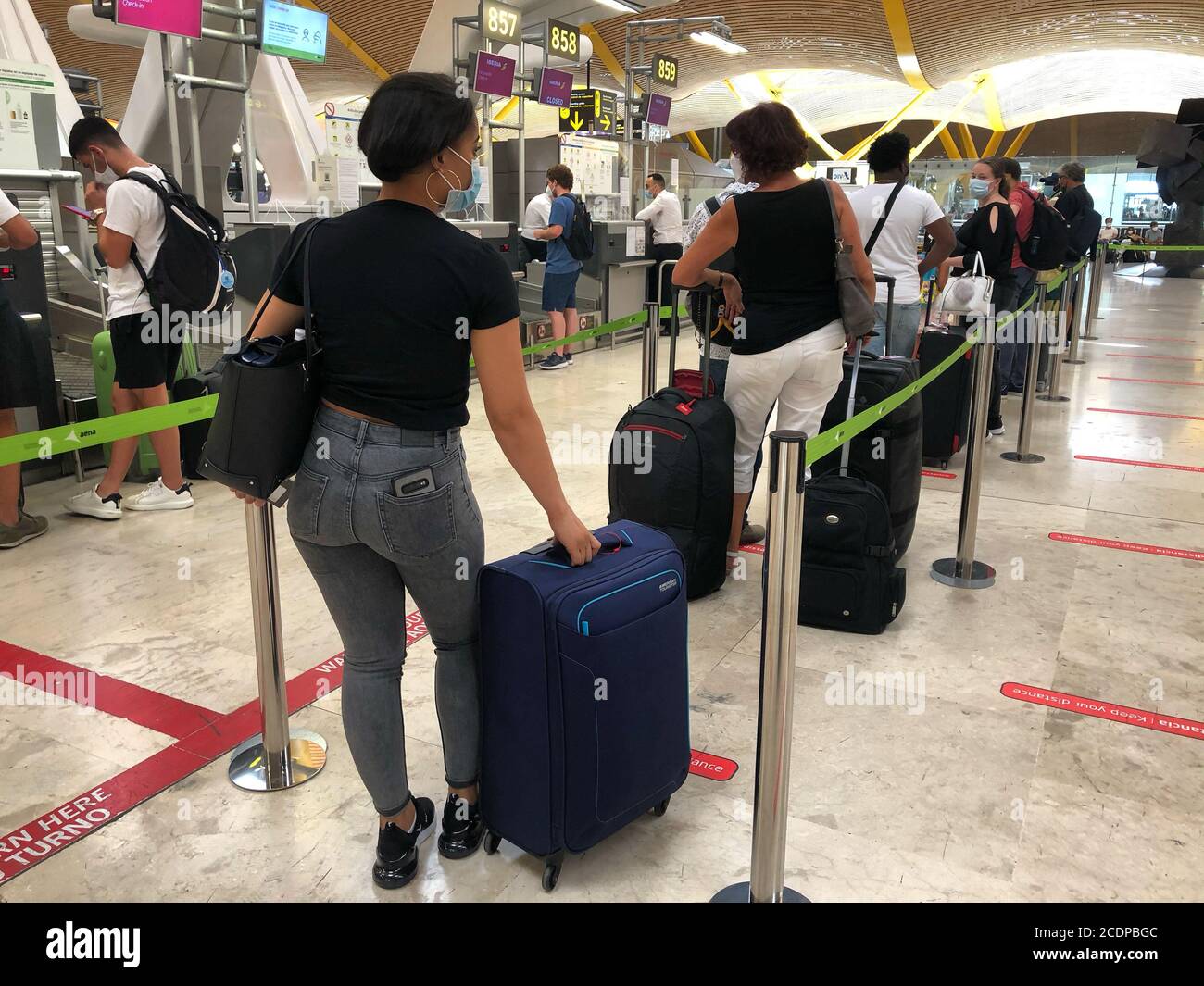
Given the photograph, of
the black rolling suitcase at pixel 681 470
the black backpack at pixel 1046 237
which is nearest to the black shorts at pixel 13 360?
the black rolling suitcase at pixel 681 470

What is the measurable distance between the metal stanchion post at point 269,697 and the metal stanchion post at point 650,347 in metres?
1.88

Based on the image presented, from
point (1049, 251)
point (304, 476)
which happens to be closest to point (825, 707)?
point (304, 476)

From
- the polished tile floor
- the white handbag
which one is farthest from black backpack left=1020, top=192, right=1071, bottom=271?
the polished tile floor

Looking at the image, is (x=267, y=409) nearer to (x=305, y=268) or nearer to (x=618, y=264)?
(x=305, y=268)

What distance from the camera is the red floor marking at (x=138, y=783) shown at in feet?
6.88

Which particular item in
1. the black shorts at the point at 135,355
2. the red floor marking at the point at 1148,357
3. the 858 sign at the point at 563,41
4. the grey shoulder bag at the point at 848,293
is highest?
the 858 sign at the point at 563,41

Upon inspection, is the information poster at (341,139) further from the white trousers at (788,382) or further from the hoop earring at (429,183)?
the hoop earring at (429,183)

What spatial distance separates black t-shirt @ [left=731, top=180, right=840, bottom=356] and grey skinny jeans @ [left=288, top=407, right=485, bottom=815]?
5.28ft

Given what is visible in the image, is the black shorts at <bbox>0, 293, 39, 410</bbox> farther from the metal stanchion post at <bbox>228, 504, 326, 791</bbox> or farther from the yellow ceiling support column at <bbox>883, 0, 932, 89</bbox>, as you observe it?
the yellow ceiling support column at <bbox>883, 0, 932, 89</bbox>

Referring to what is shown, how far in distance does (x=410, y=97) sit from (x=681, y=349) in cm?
824

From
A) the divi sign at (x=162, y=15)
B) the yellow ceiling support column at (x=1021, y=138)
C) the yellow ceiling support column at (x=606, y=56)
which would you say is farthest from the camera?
the yellow ceiling support column at (x=1021, y=138)

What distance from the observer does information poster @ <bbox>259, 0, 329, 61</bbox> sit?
272 inches

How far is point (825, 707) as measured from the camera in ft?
8.95

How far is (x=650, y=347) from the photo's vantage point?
3920 mm
